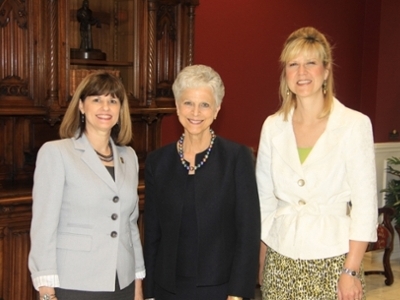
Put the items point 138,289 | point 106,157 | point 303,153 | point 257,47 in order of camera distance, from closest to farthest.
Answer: point 303,153 < point 106,157 < point 138,289 < point 257,47

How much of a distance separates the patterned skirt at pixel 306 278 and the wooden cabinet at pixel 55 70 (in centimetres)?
151

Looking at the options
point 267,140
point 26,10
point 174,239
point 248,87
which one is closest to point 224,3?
point 248,87

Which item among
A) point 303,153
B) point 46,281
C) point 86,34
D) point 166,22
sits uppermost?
point 166,22

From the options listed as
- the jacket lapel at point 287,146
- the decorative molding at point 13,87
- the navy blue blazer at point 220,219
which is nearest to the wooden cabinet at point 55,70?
the decorative molding at point 13,87

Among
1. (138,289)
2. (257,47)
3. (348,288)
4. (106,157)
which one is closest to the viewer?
(348,288)

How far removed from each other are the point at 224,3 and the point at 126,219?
2.70 metres

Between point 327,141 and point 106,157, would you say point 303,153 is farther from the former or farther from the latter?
point 106,157

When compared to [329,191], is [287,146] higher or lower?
higher

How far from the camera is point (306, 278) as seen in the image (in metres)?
2.25

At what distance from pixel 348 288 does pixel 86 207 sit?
960 mm

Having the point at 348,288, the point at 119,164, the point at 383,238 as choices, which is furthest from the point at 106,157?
the point at 383,238

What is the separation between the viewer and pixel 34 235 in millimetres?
2238

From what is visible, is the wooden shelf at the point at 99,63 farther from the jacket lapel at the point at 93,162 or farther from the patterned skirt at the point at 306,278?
the patterned skirt at the point at 306,278

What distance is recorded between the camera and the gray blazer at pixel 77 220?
2223 millimetres
